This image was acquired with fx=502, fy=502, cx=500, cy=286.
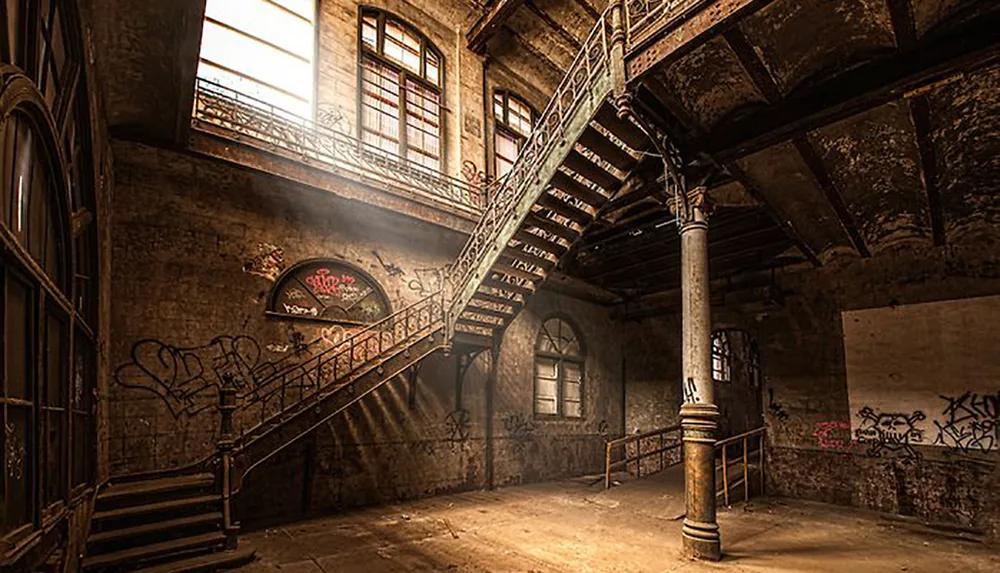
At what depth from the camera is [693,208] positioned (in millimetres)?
6680

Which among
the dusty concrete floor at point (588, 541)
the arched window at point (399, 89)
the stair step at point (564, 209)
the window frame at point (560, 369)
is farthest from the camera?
the window frame at point (560, 369)

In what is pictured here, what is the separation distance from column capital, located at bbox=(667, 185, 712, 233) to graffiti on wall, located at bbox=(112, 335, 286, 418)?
6.34m

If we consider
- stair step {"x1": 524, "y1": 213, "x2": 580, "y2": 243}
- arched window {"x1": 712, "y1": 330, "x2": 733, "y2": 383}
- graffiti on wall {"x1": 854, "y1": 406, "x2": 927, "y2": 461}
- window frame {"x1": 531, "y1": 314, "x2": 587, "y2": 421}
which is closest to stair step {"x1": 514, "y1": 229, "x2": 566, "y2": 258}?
stair step {"x1": 524, "y1": 213, "x2": 580, "y2": 243}

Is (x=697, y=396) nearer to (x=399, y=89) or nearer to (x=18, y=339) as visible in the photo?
(x=18, y=339)

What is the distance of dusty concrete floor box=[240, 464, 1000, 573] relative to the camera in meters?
5.64

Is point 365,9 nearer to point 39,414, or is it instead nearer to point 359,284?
point 359,284

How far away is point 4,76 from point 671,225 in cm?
953

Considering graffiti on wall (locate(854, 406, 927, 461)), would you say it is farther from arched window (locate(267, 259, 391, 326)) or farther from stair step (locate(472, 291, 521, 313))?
arched window (locate(267, 259, 391, 326))

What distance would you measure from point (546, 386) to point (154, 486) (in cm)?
858

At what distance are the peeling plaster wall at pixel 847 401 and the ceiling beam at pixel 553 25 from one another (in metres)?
7.56

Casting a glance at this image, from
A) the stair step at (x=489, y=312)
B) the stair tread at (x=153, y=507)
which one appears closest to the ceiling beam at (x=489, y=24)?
the stair step at (x=489, y=312)

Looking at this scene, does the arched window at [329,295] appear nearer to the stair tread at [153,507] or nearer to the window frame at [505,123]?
the stair tread at [153,507]

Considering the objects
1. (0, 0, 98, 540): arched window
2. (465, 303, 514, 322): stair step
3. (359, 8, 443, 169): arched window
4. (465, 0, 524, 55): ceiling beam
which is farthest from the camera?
(465, 0, 524, 55): ceiling beam

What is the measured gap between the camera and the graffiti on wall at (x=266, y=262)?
7.93 meters
